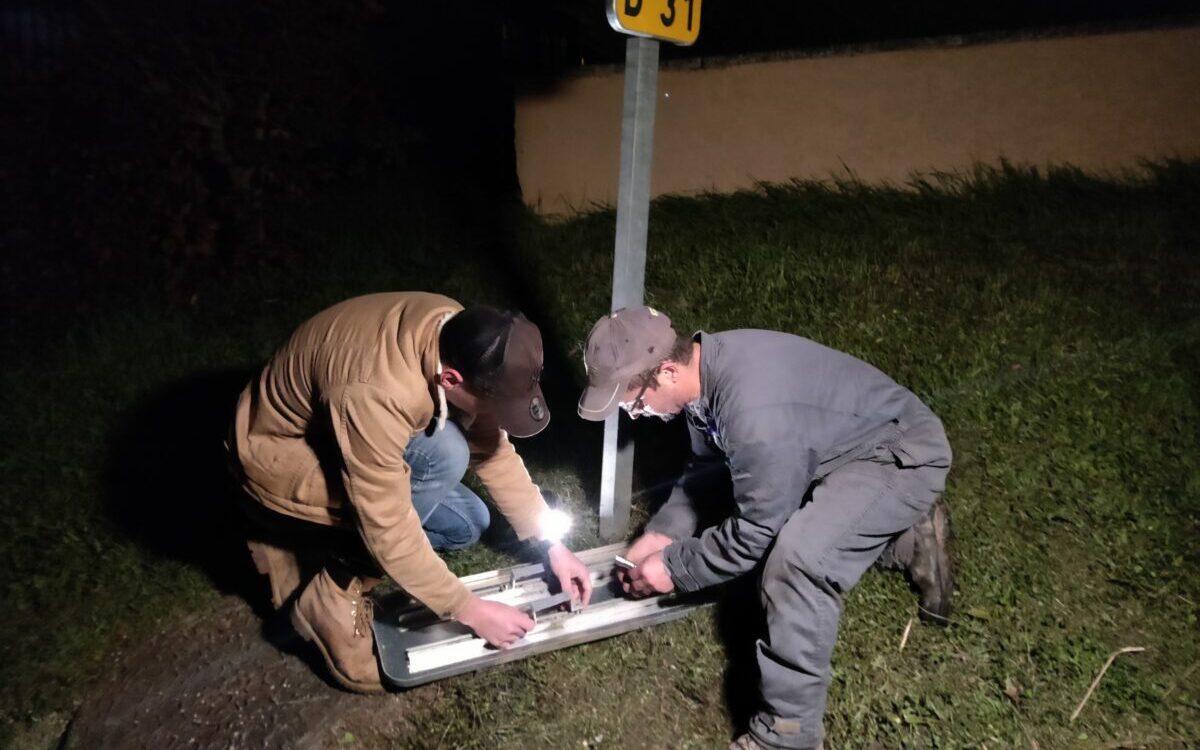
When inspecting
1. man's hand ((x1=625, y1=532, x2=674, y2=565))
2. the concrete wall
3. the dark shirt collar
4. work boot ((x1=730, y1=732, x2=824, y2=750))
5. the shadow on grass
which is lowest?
the shadow on grass

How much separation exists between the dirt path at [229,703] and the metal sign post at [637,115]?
1381mm

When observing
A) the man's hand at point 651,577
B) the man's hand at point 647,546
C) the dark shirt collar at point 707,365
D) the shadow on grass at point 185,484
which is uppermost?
the dark shirt collar at point 707,365

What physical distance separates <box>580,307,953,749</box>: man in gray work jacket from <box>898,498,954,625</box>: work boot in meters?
0.27

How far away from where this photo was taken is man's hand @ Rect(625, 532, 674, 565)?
3.36 m

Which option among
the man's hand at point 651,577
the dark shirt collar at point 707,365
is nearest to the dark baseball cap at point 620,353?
the dark shirt collar at point 707,365

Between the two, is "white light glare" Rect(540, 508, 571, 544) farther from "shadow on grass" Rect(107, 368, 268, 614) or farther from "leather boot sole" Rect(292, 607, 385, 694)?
"shadow on grass" Rect(107, 368, 268, 614)

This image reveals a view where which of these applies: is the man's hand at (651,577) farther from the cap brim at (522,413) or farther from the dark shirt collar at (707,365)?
the cap brim at (522,413)

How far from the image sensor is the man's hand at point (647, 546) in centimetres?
336

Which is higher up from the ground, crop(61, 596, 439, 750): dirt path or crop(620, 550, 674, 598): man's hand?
crop(620, 550, 674, 598): man's hand

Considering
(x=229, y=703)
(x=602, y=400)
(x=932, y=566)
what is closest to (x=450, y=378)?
(x=602, y=400)

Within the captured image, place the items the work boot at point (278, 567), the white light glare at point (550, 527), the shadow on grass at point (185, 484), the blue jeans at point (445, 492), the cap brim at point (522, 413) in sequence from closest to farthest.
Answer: the cap brim at point (522, 413) → the blue jeans at point (445, 492) → the work boot at point (278, 567) → the white light glare at point (550, 527) → the shadow on grass at point (185, 484)

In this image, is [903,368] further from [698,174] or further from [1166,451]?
[698,174]

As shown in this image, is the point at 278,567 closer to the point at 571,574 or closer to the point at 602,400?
the point at 571,574

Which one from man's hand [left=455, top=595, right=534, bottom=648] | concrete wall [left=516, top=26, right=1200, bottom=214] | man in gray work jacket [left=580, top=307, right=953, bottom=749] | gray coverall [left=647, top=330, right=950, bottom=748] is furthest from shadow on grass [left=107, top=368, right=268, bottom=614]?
concrete wall [left=516, top=26, right=1200, bottom=214]
